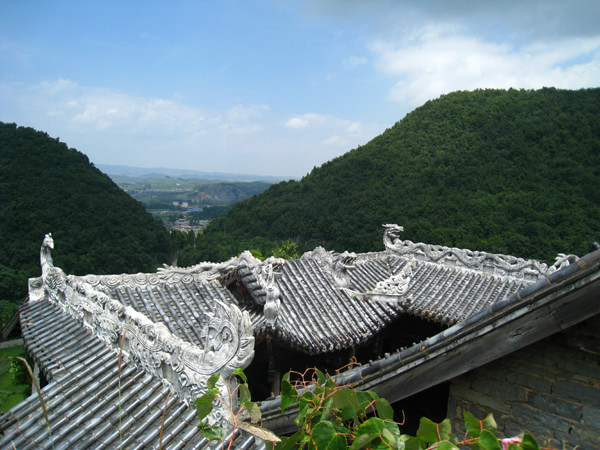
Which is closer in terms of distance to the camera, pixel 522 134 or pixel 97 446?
pixel 97 446

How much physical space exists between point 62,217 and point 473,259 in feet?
115

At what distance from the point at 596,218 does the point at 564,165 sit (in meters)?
8.05

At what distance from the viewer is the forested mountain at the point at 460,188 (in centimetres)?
3070

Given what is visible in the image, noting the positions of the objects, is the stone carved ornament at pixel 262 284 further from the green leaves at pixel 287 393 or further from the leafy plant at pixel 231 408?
the green leaves at pixel 287 393

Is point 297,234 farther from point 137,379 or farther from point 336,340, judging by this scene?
point 137,379

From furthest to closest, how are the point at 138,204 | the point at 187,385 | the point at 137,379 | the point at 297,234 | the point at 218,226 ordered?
the point at 218,226 → the point at 297,234 → the point at 138,204 → the point at 137,379 → the point at 187,385

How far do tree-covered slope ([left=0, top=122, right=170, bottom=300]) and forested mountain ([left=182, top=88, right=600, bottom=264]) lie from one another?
8013 millimetres

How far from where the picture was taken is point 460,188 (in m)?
38.5

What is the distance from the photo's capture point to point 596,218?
29.0 meters

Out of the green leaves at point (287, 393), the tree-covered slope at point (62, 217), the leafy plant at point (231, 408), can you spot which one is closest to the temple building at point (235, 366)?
the leafy plant at point (231, 408)

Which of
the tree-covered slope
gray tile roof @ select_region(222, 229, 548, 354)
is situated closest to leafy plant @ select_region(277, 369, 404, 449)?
gray tile roof @ select_region(222, 229, 548, 354)

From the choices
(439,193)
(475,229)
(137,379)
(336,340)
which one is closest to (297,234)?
(439,193)

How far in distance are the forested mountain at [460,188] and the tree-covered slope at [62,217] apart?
801cm

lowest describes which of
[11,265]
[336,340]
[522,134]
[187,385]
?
[11,265]
